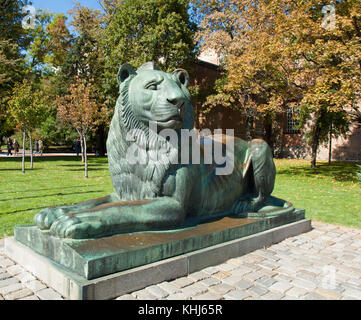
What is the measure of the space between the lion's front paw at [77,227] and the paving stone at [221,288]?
4.25 ft

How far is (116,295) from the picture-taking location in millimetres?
2977

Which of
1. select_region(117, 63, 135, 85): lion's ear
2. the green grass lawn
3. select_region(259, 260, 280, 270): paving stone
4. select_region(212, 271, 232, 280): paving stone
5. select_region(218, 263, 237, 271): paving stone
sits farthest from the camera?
the green grass lawn

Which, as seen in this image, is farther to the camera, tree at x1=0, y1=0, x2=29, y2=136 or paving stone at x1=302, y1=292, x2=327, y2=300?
tree at x1=0, y1=0, x2=29, y2=136

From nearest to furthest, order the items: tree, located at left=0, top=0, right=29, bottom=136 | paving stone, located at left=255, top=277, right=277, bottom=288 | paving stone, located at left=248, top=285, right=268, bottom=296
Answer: paving stone, located at left=248, top=285, right=268, bottom=296 → paving stone, located at left=255, top=277, right=277, bottom=288 → tree, located at left=0, top=0, right=29, bottom=136

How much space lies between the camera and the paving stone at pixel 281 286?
11.2 ft

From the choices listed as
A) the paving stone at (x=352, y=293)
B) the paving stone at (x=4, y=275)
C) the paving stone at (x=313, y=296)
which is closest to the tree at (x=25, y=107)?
the paving stone at (x=4, y=275)

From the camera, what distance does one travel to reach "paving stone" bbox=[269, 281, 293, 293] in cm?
341

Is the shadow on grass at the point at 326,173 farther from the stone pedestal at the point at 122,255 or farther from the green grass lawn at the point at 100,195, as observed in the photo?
the stone pedestal at the point at 122,255

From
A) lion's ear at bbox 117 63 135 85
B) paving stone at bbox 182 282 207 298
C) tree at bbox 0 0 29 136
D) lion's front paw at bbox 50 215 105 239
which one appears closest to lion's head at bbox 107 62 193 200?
lion's ear at bbox 117 63 135 85

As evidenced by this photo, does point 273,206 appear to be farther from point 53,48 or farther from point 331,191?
point 53,48

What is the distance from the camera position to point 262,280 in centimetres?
363

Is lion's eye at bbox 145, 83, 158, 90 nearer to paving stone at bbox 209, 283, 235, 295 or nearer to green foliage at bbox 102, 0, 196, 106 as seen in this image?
paving stone at bbox 209, 283, 235, 295

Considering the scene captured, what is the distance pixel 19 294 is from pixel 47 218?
0.77 metres

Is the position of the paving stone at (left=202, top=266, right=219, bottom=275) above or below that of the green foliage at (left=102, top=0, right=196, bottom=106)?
below
